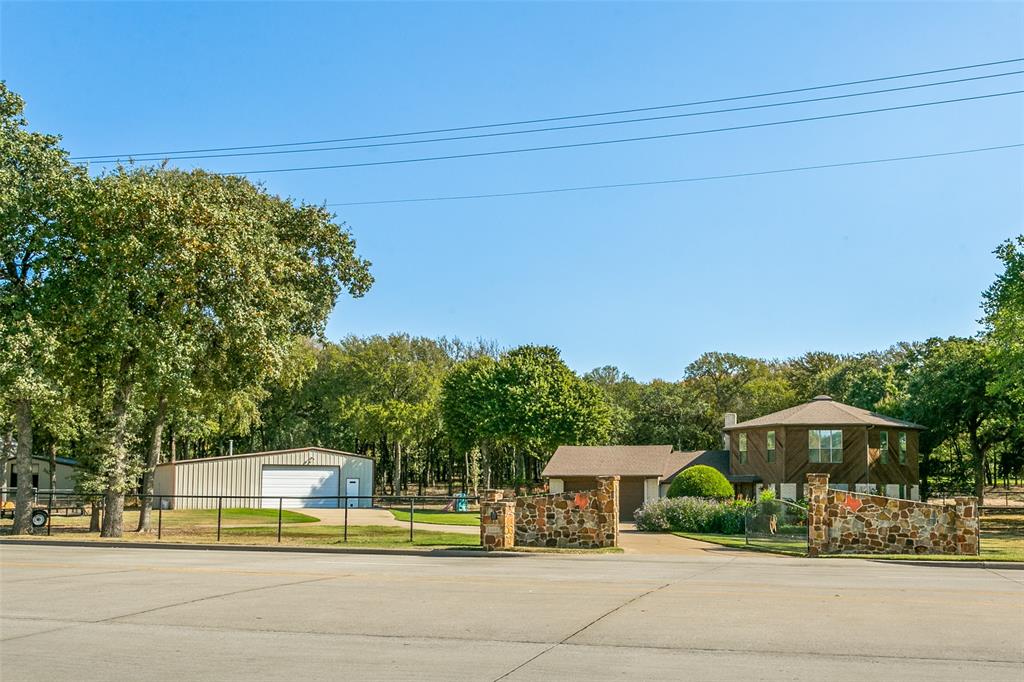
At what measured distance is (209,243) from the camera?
29.3 meters

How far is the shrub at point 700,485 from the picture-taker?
40.9 meters

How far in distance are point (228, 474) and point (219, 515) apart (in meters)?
31.3

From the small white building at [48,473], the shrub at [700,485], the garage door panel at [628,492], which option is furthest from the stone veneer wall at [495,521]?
the small white building at [48,473]

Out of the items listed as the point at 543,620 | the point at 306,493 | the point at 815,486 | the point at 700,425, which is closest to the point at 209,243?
the point at 815,486

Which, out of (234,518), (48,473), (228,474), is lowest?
(234,518)

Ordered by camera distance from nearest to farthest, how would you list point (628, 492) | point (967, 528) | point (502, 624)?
point (502, 624)
point (967, 528)
point (628, 492)

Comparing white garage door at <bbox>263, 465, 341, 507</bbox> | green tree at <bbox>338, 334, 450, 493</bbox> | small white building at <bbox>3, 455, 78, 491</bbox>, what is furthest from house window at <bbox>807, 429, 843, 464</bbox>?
small white building at <bbox>3, 455, 78, 491</bbox>

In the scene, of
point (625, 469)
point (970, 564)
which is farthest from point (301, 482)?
point (970, 564)

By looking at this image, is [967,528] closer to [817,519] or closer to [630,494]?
[817,519]

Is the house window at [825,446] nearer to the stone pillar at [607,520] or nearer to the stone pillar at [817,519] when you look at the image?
the stone pillar at [817,519]

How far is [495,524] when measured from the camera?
82.3ft

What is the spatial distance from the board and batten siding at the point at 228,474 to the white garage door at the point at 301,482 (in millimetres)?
325

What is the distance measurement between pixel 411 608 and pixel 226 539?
18.1m

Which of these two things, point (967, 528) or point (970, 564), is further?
point (967, 528)
